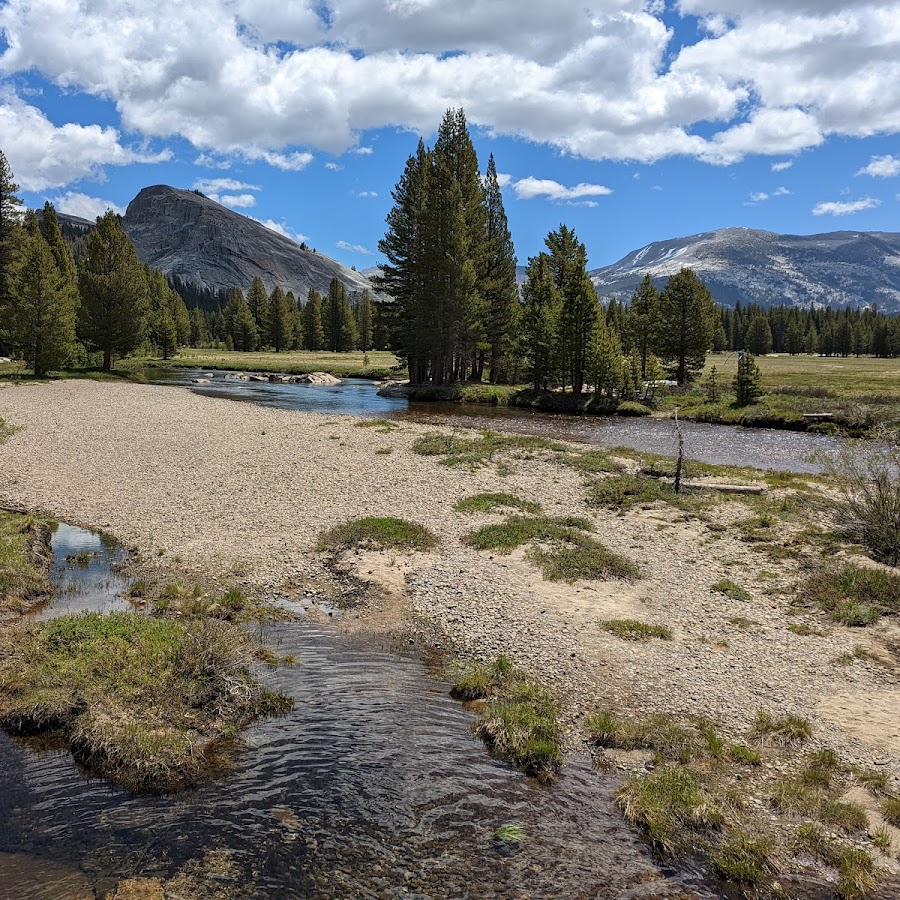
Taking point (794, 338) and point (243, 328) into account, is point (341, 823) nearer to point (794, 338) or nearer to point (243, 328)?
point (243, 328)

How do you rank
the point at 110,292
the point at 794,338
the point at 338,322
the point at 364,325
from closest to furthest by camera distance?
the point at 110,292 → the point at 338,322 → the point at 364,325 → the point at 794,338

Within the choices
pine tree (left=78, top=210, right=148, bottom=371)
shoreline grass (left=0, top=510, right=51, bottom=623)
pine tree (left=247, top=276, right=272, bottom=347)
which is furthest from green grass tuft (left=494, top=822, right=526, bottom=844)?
pine tree (left=247, top=276, right=272, bottom=347)

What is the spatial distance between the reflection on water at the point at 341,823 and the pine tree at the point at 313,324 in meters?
149

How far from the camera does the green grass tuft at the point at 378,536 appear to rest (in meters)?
18.9

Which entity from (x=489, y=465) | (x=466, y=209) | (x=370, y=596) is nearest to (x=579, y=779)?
(x=370, y=596)

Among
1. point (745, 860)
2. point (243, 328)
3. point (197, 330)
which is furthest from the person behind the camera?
point (197, 330)

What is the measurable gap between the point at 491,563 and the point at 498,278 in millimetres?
56403

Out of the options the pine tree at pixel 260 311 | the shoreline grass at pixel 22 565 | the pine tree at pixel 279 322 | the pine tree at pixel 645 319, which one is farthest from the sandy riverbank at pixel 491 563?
the pine tree at pixel 260 311

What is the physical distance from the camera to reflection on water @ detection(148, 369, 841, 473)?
1464 inches

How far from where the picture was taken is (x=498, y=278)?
227 ft

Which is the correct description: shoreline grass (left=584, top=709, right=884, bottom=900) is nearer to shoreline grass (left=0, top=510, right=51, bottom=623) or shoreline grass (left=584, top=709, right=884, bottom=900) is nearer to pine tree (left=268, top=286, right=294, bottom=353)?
shoreline grass (left=0, top=510, right=51, bottom=623)

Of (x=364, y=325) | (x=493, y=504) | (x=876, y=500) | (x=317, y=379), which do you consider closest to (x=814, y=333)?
(x=364, y=325)

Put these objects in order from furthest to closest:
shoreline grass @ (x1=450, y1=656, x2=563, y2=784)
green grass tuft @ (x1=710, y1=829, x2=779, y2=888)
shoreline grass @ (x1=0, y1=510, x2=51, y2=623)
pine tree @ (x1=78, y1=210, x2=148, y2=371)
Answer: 1. pine tree @ (x1=78, y1=210, x2=148, y2=371)
2. shoreline grass @ (x1=0, y1=510, x2=51, y2=623)
3. shoreline grass @ (x1=450, y1=656, x2=563, y2=784)
4. green grass tuft @ (x1=710, y1=829, x2=779, y2=888)

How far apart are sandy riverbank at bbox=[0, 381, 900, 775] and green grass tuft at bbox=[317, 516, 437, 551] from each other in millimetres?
605
